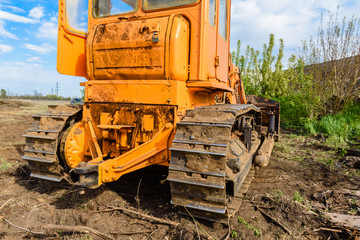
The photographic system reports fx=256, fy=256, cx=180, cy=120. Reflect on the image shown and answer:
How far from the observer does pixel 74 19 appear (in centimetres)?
392

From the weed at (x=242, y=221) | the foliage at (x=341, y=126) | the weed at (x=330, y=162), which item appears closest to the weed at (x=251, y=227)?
the weed at (x=242, y=221)

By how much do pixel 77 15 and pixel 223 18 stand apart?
7.44 ft

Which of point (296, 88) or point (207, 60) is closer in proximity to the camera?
point (207, 60)

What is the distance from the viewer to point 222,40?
13.2 feet

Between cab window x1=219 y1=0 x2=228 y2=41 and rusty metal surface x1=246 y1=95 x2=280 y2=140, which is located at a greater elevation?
cab window x1=219 y1=0 x2=228 y2=41

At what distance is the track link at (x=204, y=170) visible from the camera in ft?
7.95

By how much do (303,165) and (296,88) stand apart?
720 cm

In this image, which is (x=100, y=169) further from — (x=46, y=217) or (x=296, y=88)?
(x=296, y=88)

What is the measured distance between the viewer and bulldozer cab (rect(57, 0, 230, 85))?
312cm

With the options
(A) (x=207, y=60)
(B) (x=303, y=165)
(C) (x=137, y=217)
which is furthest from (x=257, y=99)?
(C) (x=137, y=217)

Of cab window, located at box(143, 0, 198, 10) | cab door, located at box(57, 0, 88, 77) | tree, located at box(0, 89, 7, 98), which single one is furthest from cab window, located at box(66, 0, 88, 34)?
tree, located at box(0, 89, 7, 98)

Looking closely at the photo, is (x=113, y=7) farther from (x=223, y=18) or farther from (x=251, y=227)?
(x=251, y=227)

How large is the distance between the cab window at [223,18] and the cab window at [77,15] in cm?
208

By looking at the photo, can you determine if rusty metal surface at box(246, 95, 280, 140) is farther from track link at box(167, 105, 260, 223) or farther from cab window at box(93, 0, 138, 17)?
track link at box(167, 105, 260, 223)
